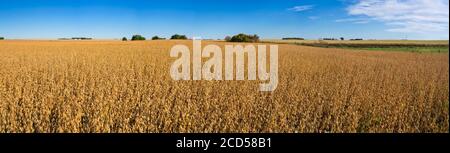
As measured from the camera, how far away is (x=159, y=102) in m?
5.50

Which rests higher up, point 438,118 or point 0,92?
point 0,92

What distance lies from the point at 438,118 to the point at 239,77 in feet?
14.0

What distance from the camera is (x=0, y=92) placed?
235 inches
